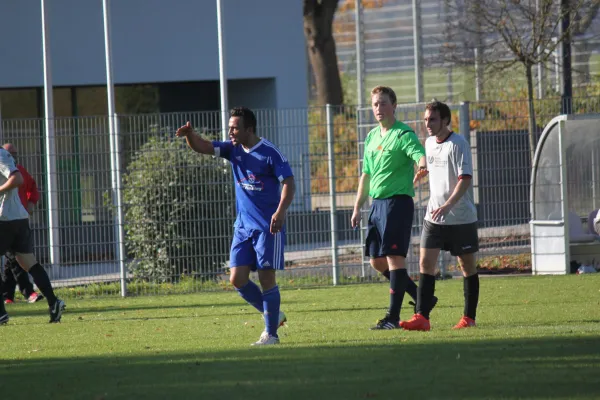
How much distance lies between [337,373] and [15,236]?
634 centimetres

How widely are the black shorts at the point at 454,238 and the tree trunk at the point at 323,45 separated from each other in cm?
1910

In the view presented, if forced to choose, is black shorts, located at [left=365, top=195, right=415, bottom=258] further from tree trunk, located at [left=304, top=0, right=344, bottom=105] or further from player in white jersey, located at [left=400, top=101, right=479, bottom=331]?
tree trunk, located at [left=304, top=0, right=344, bottom=105]

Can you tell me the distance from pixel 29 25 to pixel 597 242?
12.5 m

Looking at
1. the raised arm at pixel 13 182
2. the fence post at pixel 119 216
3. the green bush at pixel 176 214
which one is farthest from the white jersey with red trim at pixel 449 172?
the fence post at pixel 119 216

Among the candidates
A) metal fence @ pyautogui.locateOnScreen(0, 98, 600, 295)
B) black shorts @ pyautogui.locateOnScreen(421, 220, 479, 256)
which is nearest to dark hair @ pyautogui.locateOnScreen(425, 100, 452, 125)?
black shorts @ pyautogui.locateOnScreen(421, 220, 479, 256)

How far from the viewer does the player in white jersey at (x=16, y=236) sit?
1234cm

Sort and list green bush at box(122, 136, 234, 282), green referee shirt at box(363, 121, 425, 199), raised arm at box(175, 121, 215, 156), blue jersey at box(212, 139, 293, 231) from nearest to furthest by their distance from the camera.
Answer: raised arm at box(175, 121, 215, 156) → blue jersey at box(212, 139, 293, 231) → green referee shirt at box(363, 121, 425, 199) → green bush at box(122, 136, 234, 282)

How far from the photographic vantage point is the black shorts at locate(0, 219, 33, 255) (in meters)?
12.4

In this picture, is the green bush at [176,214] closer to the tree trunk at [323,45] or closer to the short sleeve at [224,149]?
the short sleeve at [224,149]

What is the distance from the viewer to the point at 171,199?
1647 centimetres

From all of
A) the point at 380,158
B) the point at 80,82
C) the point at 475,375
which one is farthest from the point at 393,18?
the point at 475,375

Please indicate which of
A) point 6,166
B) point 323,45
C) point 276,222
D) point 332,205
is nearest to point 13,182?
point 6,166

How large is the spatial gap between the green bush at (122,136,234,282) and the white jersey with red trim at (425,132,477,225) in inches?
272

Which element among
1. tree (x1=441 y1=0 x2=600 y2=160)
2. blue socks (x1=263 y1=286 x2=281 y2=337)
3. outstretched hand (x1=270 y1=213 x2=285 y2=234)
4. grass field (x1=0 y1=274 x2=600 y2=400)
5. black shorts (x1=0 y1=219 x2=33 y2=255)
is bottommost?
grass field (x1=0 y1=274 x2=600 y2=400)
